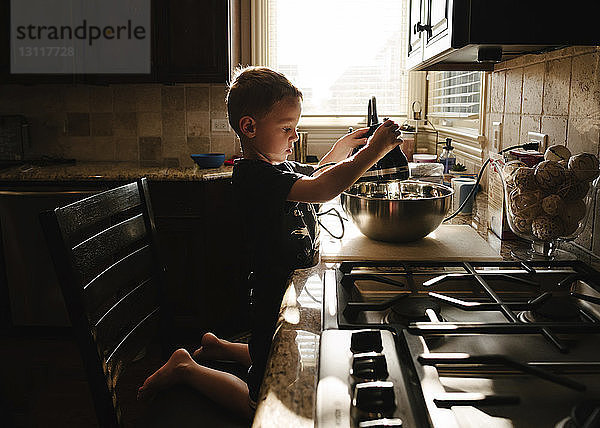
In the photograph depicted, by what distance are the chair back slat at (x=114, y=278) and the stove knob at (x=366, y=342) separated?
25.8 inches

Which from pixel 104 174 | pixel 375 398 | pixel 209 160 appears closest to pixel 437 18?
pixel 375 398

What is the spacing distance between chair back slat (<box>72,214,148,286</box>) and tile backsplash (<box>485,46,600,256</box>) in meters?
1.09

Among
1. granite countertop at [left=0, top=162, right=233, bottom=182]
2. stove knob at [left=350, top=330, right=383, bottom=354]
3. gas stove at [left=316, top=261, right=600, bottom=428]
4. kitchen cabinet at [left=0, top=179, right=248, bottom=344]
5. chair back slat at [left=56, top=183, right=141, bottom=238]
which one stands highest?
chair back slat at [left=56, top=183, right=141, bottom=238]

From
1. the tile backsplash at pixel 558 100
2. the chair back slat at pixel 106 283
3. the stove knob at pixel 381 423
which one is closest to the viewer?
the stove knob at pixel 381 423

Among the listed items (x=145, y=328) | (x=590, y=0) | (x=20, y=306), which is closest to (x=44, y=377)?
(x=20, y=306)

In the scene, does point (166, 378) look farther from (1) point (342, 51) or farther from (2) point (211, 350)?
(1) point (342, 51)

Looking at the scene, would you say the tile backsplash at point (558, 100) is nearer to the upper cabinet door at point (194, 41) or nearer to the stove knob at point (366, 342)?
the stove knob at point (366, 342)

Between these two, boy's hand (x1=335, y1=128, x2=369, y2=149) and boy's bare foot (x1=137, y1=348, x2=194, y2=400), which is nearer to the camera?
boy's bare foot (x1=137, y1=348, x2=194, y2=400)

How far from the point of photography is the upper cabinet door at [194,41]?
3.24 meters

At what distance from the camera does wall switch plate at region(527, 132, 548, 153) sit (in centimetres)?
155

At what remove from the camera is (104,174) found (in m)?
2.97

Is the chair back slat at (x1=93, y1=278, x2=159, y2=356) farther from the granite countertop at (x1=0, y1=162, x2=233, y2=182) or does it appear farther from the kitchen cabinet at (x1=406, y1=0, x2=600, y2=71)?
the granite countertop at (x1=0, y1=162, x2=233, y2=182)

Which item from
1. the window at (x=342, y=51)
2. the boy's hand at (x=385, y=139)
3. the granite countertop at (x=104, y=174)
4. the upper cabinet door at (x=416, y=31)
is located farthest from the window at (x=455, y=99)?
the boy's hand at (x=385, y=139)

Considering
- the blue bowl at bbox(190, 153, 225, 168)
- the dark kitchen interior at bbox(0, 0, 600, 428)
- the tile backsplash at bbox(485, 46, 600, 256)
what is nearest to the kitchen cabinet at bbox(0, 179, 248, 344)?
the dark kitchen interior at bbox(0, 0, 600, 428)
